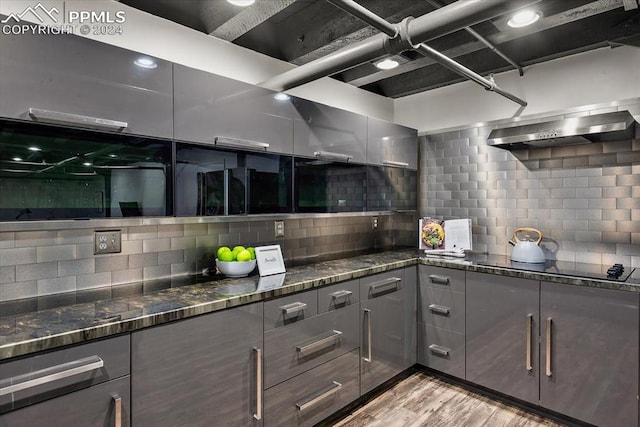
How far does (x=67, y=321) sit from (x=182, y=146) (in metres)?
0.95

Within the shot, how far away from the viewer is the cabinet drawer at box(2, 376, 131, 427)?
1.25m

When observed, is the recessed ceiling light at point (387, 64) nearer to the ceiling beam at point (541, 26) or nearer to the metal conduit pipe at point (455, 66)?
the ceiling beam at point (541, 26)

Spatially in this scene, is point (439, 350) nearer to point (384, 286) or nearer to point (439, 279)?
point (439, 279)

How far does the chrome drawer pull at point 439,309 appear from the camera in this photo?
288 cm

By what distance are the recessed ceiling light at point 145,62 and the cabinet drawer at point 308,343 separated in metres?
1.48

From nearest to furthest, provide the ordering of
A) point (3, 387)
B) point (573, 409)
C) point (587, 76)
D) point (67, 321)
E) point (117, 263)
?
point (3, 387)
point (67, 321)
point (117, 263)
point (573, 409)
point (587, 76)

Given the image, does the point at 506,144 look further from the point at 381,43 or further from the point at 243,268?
the point at 243,268

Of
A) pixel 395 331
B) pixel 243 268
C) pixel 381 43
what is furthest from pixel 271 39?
pixel 395 331

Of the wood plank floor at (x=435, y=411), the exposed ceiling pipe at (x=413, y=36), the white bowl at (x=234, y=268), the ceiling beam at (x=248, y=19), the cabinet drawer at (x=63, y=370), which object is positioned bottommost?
the wood plank floor at (x=435, y=411)

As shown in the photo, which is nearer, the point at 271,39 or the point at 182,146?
the point at 182,146

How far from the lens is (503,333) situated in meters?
2.58

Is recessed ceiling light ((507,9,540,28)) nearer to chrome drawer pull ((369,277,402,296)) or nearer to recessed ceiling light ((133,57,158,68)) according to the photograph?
chrome drawer pull ((369,277,402,296))

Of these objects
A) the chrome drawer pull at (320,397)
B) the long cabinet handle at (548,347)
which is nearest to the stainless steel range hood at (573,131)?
the long cabinet handle at (548,347)

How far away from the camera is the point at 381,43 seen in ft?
6.22
